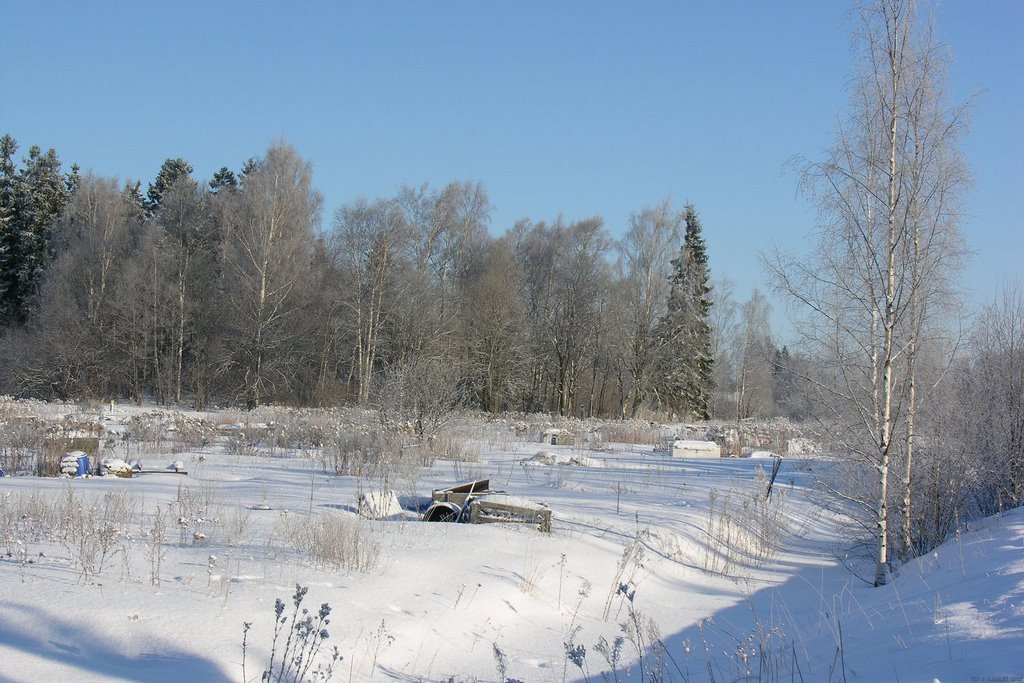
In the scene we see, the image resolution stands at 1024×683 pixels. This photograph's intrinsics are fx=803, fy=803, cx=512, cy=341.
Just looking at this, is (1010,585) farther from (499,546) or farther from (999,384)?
(999,384)

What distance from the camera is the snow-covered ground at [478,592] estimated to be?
15.9 feet

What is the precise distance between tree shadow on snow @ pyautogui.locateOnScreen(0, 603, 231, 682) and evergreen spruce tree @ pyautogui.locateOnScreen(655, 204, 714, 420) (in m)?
37.6

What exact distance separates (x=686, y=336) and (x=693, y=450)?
20268 mm

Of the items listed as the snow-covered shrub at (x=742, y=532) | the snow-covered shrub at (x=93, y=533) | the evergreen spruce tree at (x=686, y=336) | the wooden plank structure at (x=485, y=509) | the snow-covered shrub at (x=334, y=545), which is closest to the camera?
the snow-covered shrub at (x=93, y=533)

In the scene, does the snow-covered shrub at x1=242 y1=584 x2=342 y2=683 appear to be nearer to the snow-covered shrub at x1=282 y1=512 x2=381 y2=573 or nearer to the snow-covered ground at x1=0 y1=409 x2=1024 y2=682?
the snow-covered ground at x1=0 y1=409 x2=1024 y2=682

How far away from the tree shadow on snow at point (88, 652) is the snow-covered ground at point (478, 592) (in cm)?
2

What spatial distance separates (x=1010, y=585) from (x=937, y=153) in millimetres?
5205

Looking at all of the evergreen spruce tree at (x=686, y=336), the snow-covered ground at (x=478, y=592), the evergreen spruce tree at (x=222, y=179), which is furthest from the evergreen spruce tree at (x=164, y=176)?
the snow-covered ground at (x=478, y=592)

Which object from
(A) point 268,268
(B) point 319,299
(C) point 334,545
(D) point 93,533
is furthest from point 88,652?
(B) point 319,299

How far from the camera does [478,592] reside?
23.1 feet

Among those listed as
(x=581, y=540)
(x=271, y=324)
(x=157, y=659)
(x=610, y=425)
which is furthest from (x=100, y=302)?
(x=157, y=659)

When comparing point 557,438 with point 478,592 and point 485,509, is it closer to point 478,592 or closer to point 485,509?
point 485,509

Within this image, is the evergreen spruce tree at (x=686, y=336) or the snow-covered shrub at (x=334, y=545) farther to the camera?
the evergreen spruce tree at (x=686, y=336)

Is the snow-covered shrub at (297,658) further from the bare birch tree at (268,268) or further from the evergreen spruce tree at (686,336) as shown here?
the evergreen spruce tree at (686,336)
